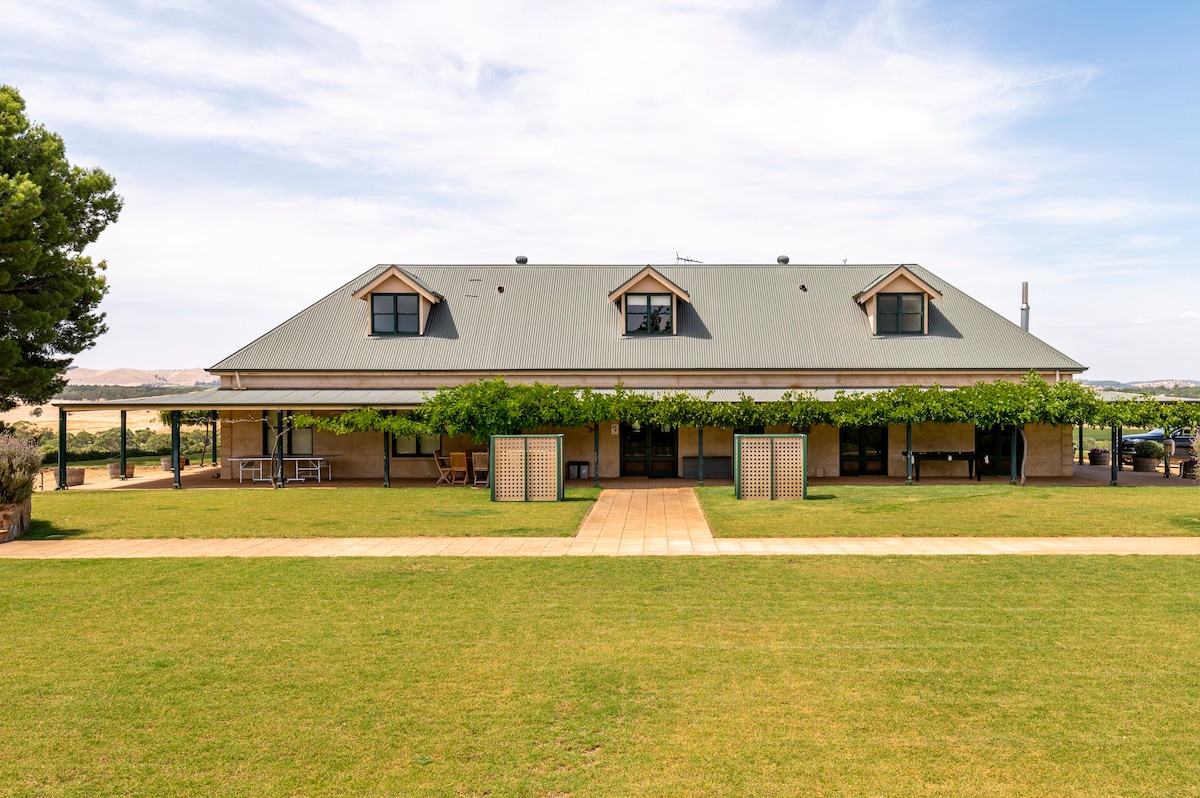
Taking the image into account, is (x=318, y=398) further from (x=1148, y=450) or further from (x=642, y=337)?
(x=1148, y=450)

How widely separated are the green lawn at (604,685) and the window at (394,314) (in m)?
19.0

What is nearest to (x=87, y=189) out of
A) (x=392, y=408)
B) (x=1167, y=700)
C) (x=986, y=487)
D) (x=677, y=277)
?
(x=392, y=408)

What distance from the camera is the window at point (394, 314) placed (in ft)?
96.5

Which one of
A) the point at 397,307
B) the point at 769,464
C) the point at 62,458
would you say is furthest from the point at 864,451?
the point at 62,458

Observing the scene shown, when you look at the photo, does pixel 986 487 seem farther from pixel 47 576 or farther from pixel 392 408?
pixel 47 576

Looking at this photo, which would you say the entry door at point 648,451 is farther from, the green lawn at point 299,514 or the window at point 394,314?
the window at point 394,314

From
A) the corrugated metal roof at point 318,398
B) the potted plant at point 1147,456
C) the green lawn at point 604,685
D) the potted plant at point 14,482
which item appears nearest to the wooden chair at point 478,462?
the corrugated metal roof at point 318,398

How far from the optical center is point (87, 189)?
1203 inches

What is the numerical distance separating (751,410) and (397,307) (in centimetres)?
1355

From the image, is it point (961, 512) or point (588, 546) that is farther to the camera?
point (961, 512)

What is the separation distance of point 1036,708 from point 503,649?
4.67 m

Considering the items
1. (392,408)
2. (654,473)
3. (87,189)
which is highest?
(87,189)

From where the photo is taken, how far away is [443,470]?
25.4 meters

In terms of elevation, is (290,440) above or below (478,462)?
above
